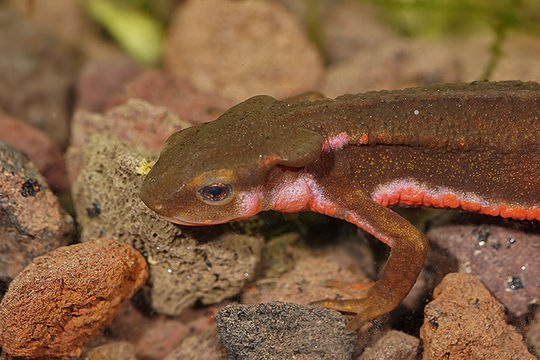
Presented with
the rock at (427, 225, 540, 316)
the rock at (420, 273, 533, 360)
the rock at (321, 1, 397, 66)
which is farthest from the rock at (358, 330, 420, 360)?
the rock at (321, 1, 397, 66)

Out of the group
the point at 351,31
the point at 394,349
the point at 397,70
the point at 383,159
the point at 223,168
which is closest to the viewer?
the point at 223,168

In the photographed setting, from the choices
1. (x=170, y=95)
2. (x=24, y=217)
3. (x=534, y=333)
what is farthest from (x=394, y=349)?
(x=170, y=95)

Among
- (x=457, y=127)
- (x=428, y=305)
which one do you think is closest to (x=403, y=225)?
(x=428, y=305)

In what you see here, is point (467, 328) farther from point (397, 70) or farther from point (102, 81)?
point (102, 81)

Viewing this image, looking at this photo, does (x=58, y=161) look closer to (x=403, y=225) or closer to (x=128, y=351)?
(x=128, y=351)

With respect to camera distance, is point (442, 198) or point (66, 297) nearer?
point (66, 297)

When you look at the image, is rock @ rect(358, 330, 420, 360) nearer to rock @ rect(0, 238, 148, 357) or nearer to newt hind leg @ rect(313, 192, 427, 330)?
newt hind leg @ rect(313, 192, 427, 330)
